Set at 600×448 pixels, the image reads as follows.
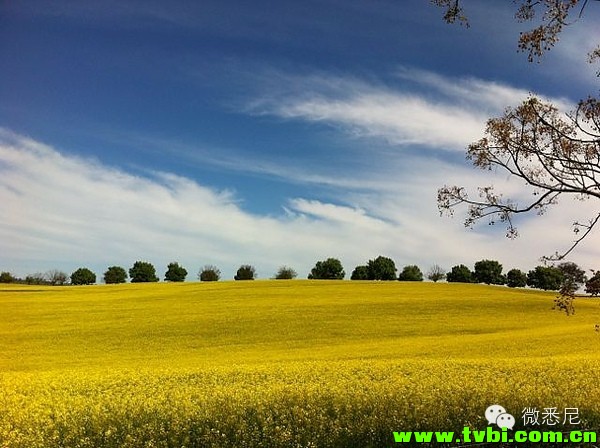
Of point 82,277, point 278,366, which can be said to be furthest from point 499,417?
point 82,277

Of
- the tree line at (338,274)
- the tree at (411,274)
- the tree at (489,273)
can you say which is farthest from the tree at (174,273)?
the tree at (489,273)

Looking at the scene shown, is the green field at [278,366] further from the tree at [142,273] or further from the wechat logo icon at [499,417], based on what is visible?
the tree at [142,273]

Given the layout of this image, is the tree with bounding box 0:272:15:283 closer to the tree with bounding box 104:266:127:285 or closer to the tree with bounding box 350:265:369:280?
the tree with bounding box 104:266:127:285

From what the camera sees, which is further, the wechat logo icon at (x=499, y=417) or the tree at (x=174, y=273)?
the tree at (x=174, y=273)

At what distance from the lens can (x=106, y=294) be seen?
50.6 meters

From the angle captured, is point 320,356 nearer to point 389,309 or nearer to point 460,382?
point 460,382

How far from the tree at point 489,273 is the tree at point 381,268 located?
12.1 metres

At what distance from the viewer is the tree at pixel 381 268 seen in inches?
3343

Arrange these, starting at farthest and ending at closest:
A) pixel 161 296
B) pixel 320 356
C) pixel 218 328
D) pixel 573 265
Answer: pixel 161 296, pixel 218 328, pixel 320 356, pixel 573 265

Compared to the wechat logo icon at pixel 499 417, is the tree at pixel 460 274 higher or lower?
higher

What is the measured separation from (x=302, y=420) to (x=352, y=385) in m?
2.91

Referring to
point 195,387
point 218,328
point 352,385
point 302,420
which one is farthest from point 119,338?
point 302,420

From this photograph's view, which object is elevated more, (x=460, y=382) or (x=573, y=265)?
(x=573, y=265)

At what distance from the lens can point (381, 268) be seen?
85562 millimetres
